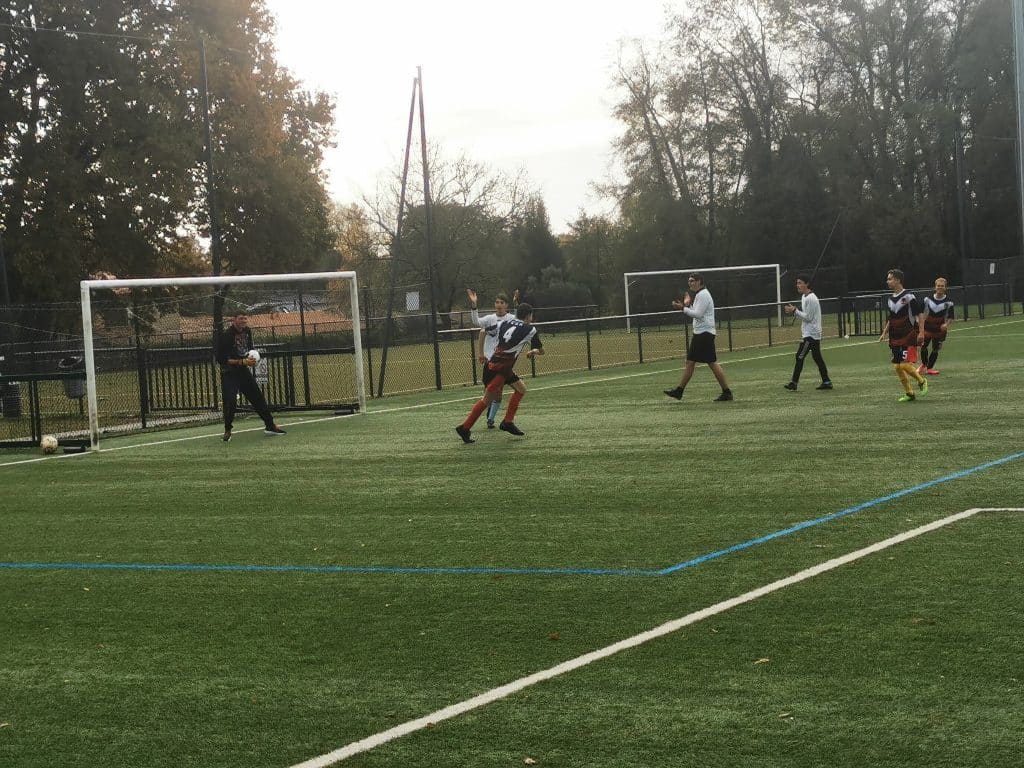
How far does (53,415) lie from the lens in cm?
2088

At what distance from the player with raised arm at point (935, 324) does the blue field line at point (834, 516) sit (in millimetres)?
10632

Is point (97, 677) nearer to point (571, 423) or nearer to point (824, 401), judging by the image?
point (571, 423)

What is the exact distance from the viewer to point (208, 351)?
22.1 meters

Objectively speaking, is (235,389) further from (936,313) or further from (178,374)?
(936,313)

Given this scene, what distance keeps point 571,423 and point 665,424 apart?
1.42 meters

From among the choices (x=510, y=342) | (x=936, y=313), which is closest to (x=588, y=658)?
(x=510, y=342)

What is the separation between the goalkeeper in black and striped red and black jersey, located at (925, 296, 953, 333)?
11.6 meters

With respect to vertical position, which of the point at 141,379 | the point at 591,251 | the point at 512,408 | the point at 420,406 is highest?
the point at 591,251

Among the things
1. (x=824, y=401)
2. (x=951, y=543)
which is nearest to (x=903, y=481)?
(x=951, y=543)

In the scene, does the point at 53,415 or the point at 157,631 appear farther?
the point at 53,415

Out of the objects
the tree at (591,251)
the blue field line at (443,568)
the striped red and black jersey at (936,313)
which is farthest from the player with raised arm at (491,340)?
the tree at (591,251)

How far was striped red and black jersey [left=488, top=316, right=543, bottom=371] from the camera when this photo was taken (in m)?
15.3

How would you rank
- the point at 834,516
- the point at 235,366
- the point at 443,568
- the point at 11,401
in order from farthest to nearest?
the point at 11,401, the point at 235,366, the point at 834,516, the point at 443,568

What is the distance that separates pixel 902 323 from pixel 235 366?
914 cm
